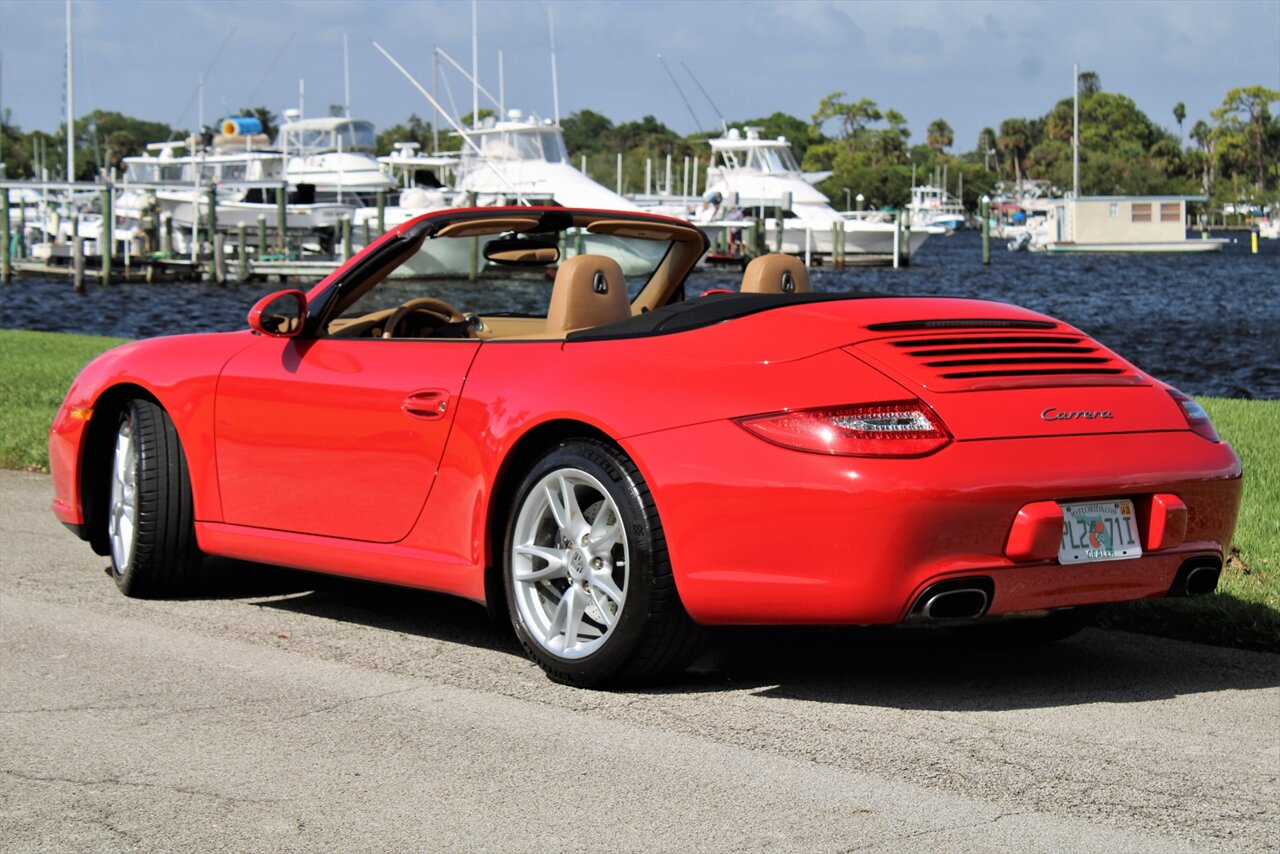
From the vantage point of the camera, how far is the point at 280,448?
6176mm

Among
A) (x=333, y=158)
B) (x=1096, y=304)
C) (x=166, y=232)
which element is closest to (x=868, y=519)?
(x=1096, y=304)

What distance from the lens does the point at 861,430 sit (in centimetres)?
472

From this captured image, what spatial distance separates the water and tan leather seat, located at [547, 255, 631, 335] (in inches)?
48.6

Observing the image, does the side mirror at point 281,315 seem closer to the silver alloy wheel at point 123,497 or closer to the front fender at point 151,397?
the front fender at point 151,397

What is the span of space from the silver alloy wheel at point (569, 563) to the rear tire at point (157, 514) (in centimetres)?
177

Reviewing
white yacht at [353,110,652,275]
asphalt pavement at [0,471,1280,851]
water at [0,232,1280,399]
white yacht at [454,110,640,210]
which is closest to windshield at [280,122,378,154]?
white yacht at [353,110,652,275]

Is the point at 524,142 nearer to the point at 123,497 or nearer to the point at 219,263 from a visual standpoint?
the point at 219,263

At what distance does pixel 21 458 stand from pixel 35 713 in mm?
6387

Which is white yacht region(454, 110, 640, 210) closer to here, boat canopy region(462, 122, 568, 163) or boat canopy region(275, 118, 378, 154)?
boat canopy region(462, 122, 568, 163)

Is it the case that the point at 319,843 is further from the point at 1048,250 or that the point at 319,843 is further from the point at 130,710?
the point at 1048,250

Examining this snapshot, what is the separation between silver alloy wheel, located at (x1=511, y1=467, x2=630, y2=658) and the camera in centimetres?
517

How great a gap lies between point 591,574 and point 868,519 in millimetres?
946

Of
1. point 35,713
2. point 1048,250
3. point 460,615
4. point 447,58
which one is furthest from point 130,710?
point 1048,250

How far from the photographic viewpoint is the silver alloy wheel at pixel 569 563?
517cm
